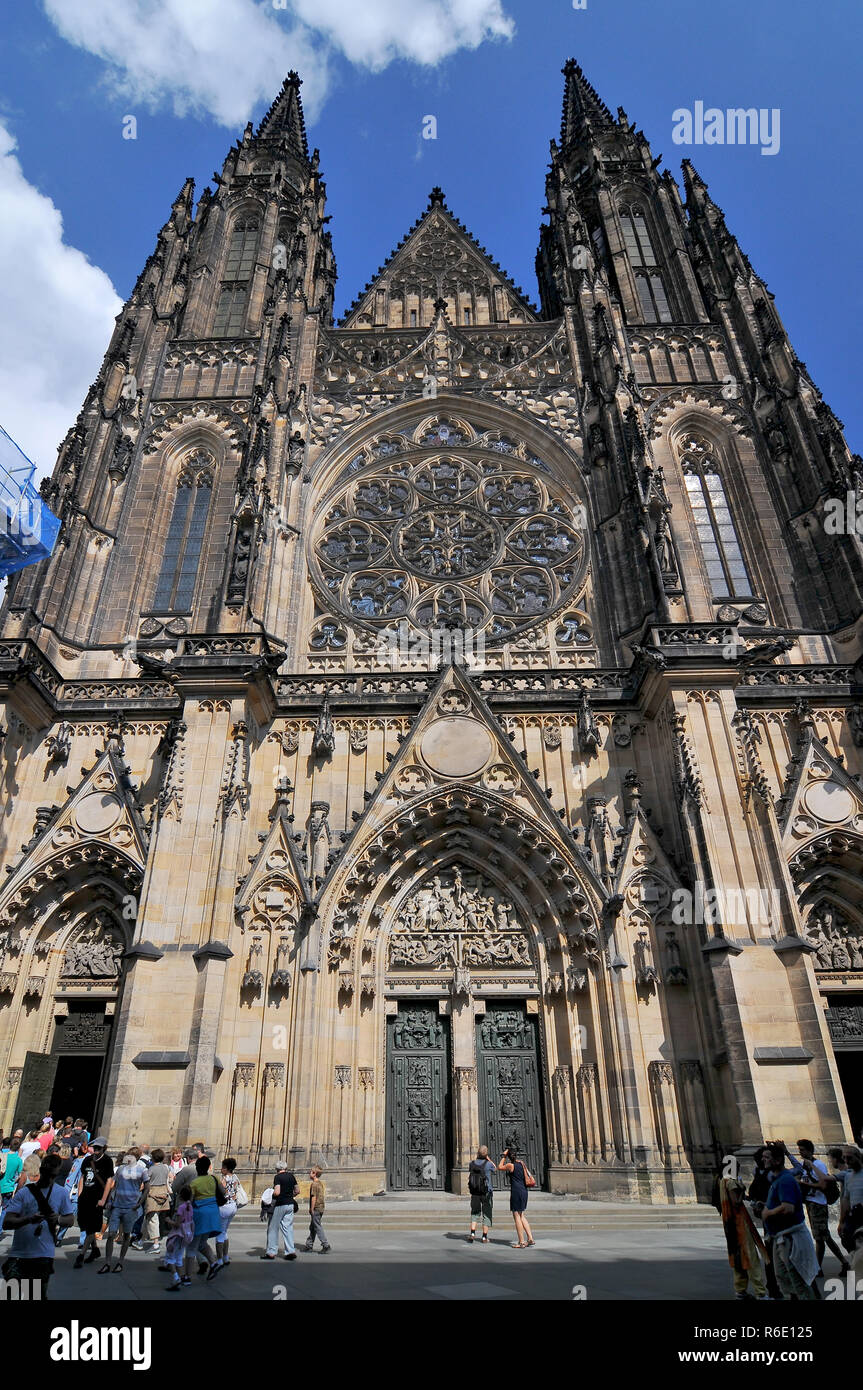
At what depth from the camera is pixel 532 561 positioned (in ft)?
62.1

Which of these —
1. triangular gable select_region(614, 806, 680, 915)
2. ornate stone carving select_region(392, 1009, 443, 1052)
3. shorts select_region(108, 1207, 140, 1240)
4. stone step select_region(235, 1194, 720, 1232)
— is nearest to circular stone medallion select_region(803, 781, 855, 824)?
triangular gable select_region(614, 806, 680, 915)

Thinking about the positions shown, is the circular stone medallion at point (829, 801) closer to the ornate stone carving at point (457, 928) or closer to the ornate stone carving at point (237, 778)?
the ornate stone carving at point (457, 928)

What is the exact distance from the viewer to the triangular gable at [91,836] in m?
14.3

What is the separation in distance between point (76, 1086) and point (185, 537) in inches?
472

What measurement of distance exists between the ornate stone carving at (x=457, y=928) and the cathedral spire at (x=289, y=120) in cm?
2920

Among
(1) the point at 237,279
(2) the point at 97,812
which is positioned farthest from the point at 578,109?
(2) the point at 97,812

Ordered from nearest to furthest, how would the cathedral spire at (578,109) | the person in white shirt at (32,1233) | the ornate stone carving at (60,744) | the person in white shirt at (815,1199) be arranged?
the person in white shirt at (32,1233) → the person in white shirt at (815,1199) → the ornate stone carving at (60,744) → the cathedral spire at (578,109)

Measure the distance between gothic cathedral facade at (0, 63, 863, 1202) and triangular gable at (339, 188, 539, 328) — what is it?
106 inches

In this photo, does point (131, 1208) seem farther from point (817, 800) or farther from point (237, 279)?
point (237, 279)

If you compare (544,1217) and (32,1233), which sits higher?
(32,1233)

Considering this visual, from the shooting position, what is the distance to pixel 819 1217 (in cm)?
696

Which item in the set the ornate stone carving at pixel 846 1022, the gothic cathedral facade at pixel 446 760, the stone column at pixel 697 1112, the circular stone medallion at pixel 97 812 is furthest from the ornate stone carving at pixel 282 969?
the ornate stone carving at pixel 846 1022
